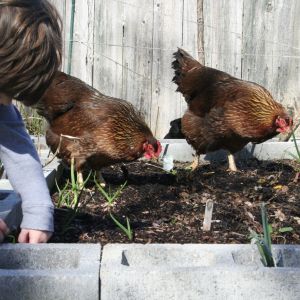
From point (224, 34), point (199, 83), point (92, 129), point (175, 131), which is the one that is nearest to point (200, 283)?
point (92, 129)

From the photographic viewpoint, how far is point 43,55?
2.43m

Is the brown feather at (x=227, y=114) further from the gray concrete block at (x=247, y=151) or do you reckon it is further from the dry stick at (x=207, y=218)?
the dry stick at (x=207, y=218)

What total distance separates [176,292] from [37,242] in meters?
0.70

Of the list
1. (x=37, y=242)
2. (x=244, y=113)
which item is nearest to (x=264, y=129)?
(x=244, y=113)

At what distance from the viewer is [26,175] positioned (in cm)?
292

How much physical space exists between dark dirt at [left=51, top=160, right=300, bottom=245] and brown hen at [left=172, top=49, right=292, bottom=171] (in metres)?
0.27

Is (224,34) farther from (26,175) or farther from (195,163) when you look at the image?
(26,175)

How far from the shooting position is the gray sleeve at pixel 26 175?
2.87 m

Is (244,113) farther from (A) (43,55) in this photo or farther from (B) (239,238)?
(A) (43,55)

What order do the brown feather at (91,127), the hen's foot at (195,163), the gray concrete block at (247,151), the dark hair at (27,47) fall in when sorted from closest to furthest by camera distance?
the dark hair at (27,47) → the brown feather at (91,127) → the hen's foot at (195,163) → the gray concrete block at (247,151)

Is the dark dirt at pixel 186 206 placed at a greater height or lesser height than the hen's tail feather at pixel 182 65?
lesser

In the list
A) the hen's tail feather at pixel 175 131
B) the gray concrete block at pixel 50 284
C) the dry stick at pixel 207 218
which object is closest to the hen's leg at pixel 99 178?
the dry stick at pixel 207 218

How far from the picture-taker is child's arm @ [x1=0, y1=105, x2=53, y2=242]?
9.45 ft

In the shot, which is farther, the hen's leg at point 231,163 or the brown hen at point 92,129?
the hen's leg at point 231,163
